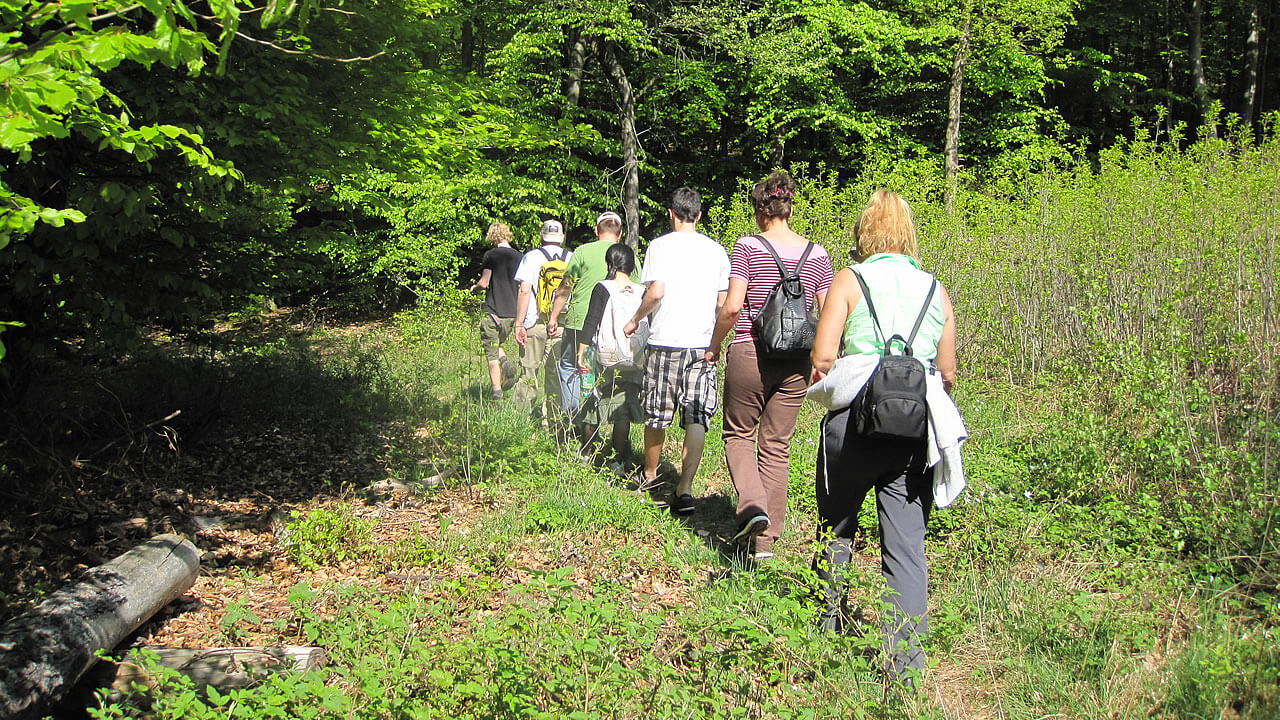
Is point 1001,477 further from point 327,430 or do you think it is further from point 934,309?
point 327,430

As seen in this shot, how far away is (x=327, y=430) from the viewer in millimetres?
7020

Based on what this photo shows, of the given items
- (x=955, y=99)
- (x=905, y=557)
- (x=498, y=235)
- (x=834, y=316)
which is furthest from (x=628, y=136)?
(x=905, y=557)

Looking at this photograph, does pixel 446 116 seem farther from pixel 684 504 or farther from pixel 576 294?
pixel 684 504

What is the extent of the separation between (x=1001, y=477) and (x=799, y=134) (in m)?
19.4

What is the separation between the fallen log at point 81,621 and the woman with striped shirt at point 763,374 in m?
2.75

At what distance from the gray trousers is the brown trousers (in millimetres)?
960

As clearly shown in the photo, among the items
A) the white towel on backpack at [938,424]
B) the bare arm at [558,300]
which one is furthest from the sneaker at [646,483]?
the white towel on backpack at [938,424]

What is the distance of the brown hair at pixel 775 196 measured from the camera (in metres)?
4.37

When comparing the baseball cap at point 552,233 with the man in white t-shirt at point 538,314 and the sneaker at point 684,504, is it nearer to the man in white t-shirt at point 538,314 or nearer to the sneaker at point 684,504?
the man in white t-shirt at point 538,314

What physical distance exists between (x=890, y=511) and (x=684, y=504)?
219 cm

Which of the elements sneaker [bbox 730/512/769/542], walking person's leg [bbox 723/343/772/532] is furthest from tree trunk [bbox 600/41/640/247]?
sneaker [bbox 730/512/769/542]

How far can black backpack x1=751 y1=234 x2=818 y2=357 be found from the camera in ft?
13.7

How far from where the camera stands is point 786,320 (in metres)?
4.17

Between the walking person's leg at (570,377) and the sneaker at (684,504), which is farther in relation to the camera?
the walking person's leg at (570,377)
